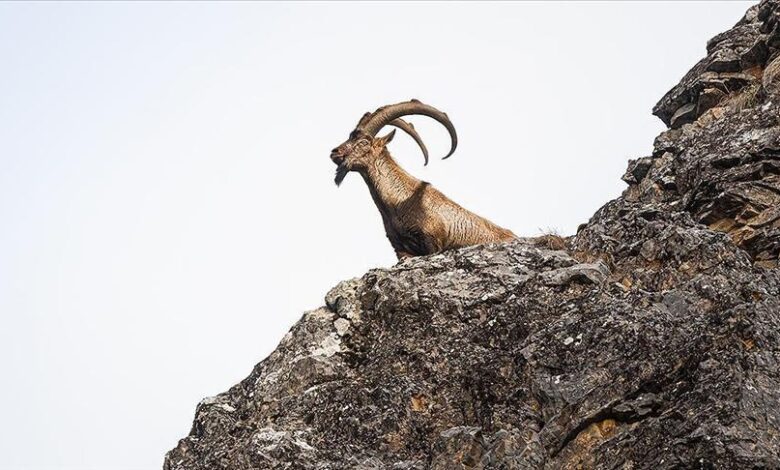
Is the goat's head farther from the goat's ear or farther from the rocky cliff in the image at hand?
the rocky cliff

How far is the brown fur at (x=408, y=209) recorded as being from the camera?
1441 centimetres

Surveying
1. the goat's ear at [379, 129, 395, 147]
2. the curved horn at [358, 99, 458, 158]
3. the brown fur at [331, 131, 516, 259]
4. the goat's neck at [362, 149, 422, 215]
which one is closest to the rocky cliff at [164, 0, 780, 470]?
the brown fur at [331, 131, 516, 259]

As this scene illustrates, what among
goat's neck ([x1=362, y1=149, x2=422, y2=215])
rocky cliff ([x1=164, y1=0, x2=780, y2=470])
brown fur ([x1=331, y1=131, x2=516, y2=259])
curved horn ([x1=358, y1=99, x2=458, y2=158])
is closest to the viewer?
rocky cliff ([x1=164, y1=0, x2=780, y2=470])

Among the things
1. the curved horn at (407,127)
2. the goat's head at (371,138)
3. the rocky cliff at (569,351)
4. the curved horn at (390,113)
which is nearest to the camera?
the rocky cliff at (569,351)

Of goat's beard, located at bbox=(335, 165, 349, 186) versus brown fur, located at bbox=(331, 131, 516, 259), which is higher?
goat's beard, located at bbox=(335, 165, 349, 186)

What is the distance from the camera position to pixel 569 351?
8820 mm

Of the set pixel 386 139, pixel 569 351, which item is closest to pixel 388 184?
pixel 386 139

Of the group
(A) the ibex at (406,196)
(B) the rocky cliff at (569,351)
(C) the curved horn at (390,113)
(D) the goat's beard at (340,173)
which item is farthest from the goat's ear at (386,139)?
(B) the rocky cliff at (569,351)

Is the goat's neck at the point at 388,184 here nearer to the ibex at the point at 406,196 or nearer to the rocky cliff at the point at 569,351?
the ibex at the point at 406,196

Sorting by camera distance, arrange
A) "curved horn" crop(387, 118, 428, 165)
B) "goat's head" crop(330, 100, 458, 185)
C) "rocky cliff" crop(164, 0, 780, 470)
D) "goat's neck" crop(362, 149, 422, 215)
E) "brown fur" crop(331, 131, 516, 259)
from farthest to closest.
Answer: "curved horn" crop(387, 118, 428, 165), "goat's head" crop(330, 100, 458, 185), "goat's neck" crop(362, 149, 422, 215), "brown fur" crop(331, 131, 516, 259), "rocky cliff" crop(164, 0, 780, 470)

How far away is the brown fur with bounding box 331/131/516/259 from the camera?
1441 cm

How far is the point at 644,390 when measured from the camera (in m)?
8.15

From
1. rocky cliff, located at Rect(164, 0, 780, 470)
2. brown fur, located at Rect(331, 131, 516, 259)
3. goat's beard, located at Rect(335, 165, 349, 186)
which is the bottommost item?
rocky cliff, located at Rect(164, 0, 780, 470)

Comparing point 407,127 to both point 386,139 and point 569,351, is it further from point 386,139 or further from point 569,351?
point 569,351
